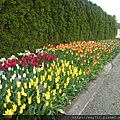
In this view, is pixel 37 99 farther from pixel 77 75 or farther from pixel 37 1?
pixel 37 1

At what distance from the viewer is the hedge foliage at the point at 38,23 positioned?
4.97m

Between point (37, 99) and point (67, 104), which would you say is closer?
point (37, 99)

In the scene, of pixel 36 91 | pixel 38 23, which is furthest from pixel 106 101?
pixel 38 23

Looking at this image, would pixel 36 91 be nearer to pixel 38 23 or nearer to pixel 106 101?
pixel 106 101

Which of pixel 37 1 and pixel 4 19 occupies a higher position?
pixel 37 1

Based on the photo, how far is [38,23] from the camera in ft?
20.5

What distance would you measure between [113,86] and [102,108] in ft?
5.18

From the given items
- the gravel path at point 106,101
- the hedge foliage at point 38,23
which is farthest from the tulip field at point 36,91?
the hedge foliage at point 38,23

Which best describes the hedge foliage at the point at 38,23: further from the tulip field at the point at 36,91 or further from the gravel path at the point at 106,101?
the gravel path at the point at 106,101

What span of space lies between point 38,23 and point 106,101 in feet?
10.7

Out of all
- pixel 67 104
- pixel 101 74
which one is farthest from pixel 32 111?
pixel 101 74

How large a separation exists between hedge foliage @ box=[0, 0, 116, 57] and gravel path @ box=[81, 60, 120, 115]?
225 cm

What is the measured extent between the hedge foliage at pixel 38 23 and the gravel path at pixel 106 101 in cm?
225

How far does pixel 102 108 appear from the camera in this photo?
3.59 meters
